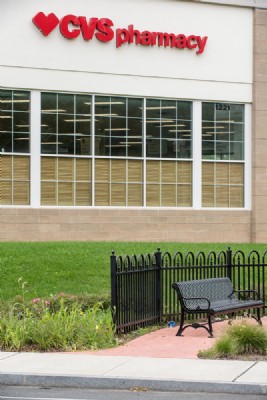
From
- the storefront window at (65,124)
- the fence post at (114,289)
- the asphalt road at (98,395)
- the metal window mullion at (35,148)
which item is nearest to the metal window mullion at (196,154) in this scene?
the storefront window at (65,124)

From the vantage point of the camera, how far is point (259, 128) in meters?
31.2

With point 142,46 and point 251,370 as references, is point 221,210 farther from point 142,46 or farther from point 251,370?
point 251,370

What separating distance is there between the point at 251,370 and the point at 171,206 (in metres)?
18.7

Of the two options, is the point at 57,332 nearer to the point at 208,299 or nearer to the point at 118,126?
the point at 208,299

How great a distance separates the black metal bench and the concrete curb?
12.3ft

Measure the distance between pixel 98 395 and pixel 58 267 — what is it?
10886 millimetres

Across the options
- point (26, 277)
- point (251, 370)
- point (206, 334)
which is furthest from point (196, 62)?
point (251, 370)

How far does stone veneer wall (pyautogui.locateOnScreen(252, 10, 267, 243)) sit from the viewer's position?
31156 millimetres

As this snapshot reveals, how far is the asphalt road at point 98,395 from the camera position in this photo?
10.6m

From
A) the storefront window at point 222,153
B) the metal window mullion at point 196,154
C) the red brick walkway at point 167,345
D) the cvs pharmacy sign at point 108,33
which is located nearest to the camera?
the red brick walkway at point 167,345

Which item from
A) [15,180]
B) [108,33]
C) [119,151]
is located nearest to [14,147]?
[15,180]

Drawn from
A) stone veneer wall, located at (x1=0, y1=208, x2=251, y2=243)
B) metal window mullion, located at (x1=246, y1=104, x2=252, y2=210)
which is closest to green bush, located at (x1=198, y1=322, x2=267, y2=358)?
stone veneer wall, located at (x1=0, y1=208, x2=251, y2=243)

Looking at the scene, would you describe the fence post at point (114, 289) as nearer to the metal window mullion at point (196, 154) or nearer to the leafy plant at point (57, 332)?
the leafy plant at point (57, 332)

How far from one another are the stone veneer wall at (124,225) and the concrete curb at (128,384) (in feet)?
54.9
